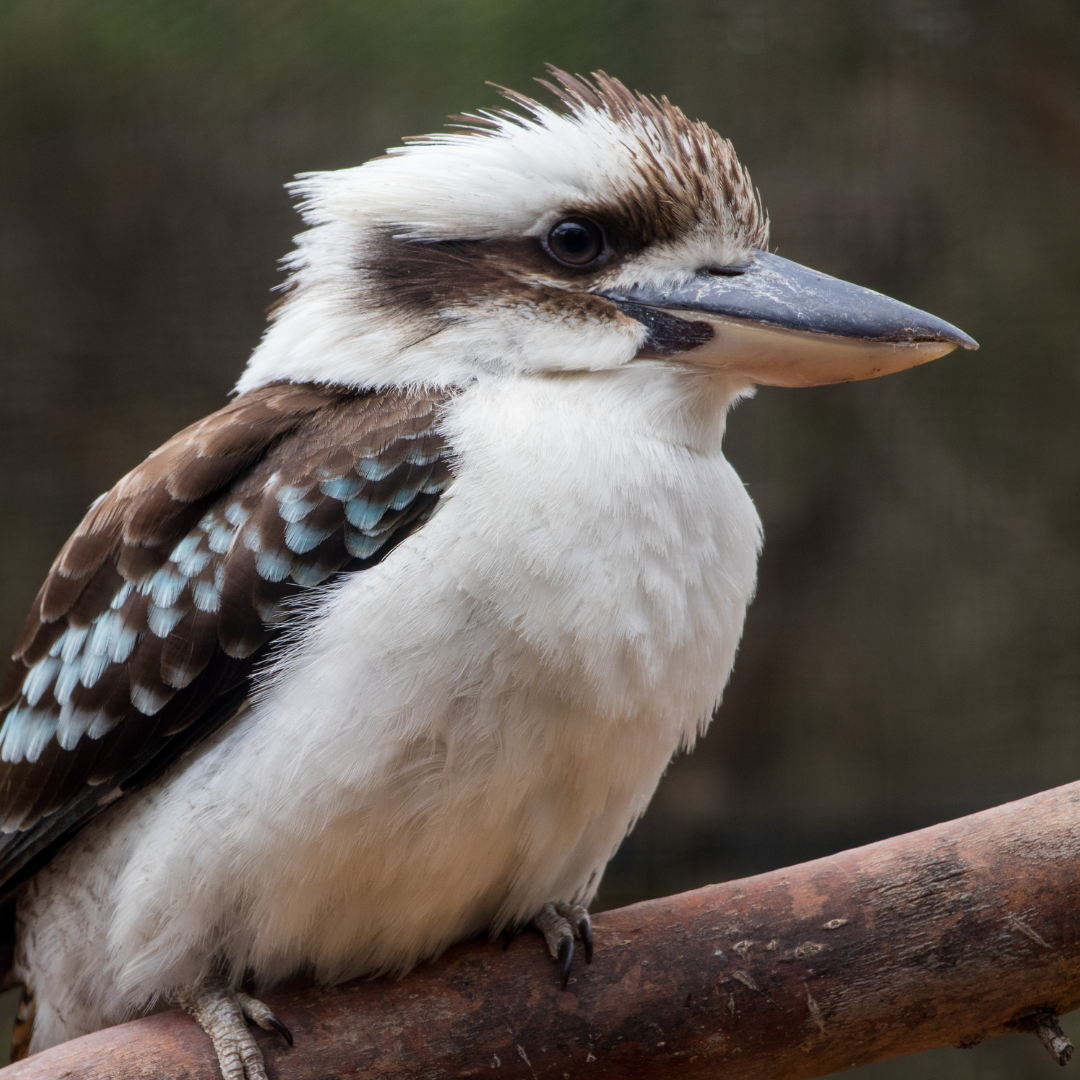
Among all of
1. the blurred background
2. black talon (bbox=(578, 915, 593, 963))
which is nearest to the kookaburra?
black talon (bbox=(578, 915, 593, 963))

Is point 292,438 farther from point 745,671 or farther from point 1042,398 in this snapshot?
point 1042,398

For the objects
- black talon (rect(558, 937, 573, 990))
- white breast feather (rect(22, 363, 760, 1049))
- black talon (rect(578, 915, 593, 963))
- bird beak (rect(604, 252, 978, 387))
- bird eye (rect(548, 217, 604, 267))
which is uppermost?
bird eye (rect(548, 217, 604, 267))

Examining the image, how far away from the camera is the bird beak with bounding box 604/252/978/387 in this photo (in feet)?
3.67

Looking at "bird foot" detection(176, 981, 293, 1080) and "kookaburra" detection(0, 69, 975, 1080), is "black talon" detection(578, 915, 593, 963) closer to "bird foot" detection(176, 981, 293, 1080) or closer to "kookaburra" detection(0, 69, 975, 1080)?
"kookaburra" detection(0, 69, 975, 1080)

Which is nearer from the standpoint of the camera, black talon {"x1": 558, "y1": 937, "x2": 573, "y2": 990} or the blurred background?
black talon {"x1": 558, "y1": 937, "x2": 573, "y2": 990}

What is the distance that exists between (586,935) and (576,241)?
25.8 inches

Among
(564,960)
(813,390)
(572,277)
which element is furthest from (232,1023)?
(813,390)

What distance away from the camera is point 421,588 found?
40.0 inches

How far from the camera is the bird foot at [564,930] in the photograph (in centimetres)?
116

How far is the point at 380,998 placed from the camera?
113cm

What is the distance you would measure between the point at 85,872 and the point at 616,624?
571 millimetres

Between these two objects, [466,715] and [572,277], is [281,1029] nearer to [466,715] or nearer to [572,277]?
[466,715]

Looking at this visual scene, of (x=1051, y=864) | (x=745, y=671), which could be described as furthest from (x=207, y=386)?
(x=1051, y=864)

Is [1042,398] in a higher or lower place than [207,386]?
higher
